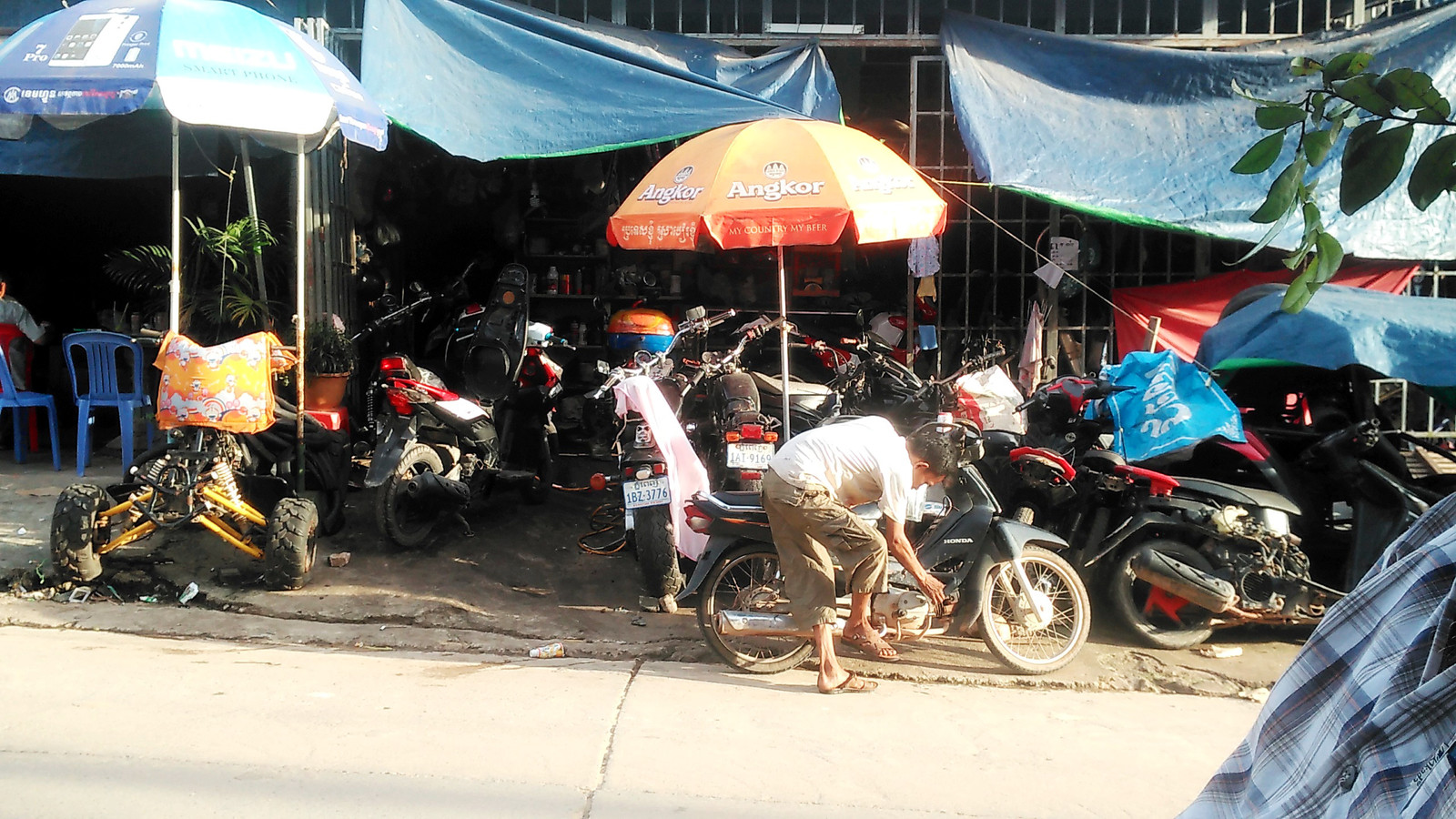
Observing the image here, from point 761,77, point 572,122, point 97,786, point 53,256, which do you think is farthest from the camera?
point 53,256

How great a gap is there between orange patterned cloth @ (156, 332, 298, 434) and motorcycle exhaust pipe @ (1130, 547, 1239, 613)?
4.89m

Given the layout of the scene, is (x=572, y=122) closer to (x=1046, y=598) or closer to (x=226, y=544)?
(x=226, y=544)

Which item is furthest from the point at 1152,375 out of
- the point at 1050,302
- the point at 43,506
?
the point at 43,506

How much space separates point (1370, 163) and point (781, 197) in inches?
180

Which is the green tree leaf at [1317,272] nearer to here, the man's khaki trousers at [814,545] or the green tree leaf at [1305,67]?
the green tree leaf at [1305,67]

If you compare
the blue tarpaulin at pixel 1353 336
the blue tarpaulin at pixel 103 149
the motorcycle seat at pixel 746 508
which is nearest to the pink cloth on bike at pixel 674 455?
the motorcycle seat at pixel 746 508

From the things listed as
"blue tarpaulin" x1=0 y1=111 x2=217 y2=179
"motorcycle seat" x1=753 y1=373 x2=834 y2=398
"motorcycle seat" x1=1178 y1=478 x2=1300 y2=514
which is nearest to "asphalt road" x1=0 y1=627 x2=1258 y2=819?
"motorcycle seat" x1=1178 y1=478 x2=1300 y2=514

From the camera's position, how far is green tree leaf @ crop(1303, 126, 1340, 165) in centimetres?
142

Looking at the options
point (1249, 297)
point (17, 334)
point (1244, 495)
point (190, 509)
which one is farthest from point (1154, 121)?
point (17, 334)

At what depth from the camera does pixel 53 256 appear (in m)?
10.3

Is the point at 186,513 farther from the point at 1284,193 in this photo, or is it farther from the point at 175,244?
the point at 1284,193

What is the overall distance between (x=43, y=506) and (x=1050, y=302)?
739cm

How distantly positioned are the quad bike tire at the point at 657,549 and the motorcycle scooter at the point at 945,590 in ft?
1.94

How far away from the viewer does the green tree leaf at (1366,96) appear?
4.72ft
